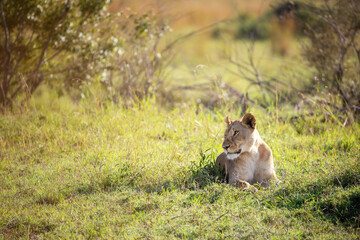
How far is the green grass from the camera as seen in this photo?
13.5 feet

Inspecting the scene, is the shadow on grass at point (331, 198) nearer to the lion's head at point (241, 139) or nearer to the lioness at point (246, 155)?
the lioness at point (246, 155)

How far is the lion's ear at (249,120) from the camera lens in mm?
4738

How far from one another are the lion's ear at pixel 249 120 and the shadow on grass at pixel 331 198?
760 millimetres

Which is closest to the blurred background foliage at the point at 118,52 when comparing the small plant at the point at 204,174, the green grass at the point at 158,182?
the green grass at the point at 158,182

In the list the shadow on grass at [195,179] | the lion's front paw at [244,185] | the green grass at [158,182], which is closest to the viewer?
the green grass at [158,182]

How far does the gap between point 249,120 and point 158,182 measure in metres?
1.28

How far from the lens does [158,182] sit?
5.15 meters

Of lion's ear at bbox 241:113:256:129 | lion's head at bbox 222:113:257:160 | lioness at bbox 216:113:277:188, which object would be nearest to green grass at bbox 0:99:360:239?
lioness at bbox 216:113:277:188

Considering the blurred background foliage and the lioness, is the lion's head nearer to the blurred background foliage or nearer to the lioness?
→ the lioness

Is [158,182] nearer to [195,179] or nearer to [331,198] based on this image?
[195,179]

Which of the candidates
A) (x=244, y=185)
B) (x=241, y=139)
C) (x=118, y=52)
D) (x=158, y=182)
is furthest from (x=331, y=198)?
(x=118, y=52)

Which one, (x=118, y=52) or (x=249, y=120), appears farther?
(x=118, y=52)

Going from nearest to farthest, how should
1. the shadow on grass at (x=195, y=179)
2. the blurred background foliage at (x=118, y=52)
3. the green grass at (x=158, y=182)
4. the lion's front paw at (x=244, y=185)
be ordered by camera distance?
1. the green grass at (x=158, y=182)
2. the lion's front paw at (x=244, y=185)
3. the shadow on grass at (x=195, y=179)
4. the blurred background foliage at (x=118, y=52)

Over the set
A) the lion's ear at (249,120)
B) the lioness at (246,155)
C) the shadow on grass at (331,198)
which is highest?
the lion's ear at (249,120)
